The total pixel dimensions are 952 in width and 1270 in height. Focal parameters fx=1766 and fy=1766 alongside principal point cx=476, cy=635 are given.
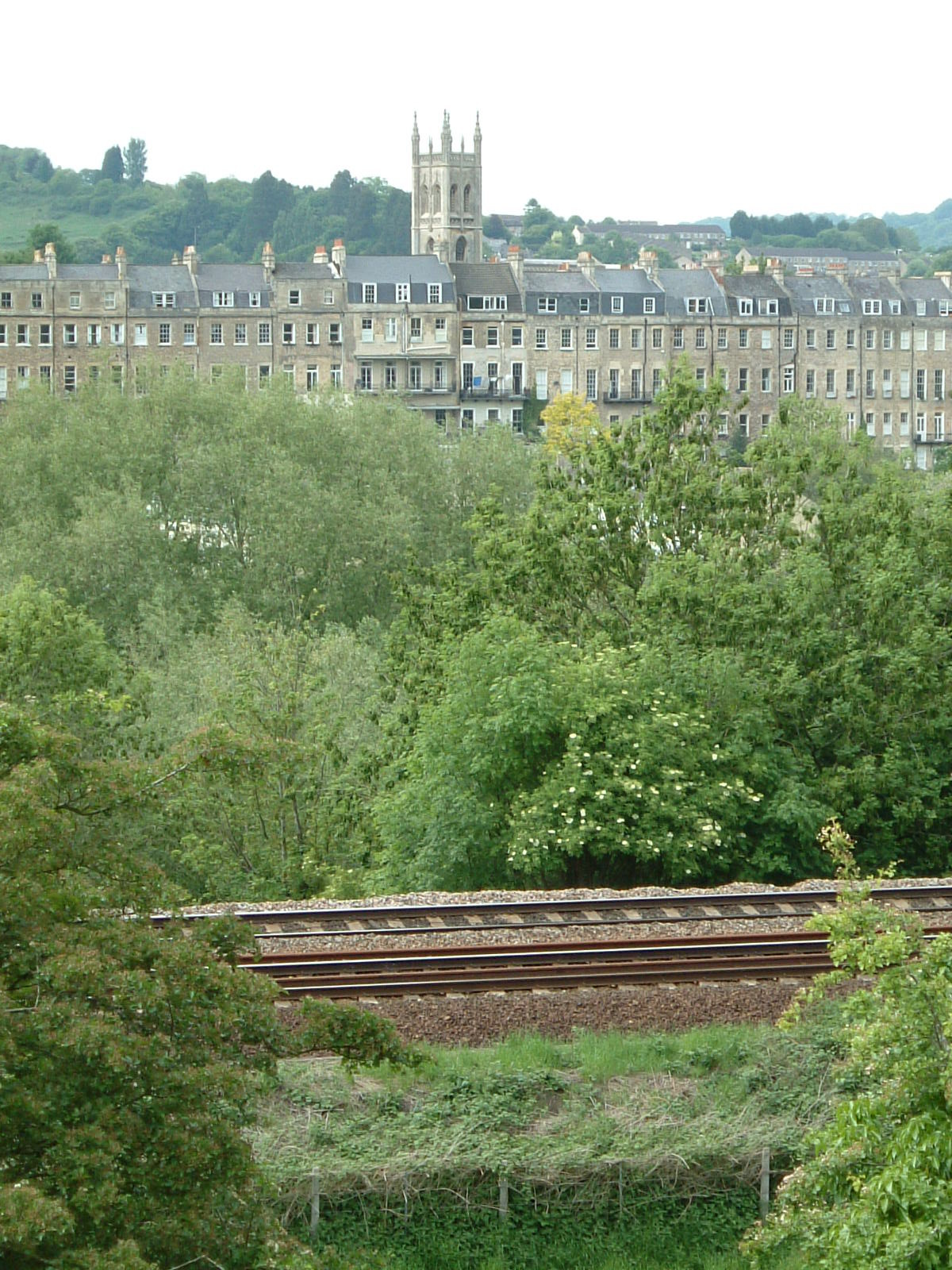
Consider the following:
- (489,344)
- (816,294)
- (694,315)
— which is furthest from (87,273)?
(816,294)

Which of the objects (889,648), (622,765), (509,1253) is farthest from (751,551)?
(509,1253)

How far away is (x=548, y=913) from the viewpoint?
65.0ft

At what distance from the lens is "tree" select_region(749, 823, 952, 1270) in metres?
10.7

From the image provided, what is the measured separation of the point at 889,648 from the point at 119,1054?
1931cm

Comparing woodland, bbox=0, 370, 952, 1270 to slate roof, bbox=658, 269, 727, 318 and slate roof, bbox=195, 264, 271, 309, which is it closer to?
slate roof, bbox=195, 264, 271, 309

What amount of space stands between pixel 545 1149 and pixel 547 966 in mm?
3690

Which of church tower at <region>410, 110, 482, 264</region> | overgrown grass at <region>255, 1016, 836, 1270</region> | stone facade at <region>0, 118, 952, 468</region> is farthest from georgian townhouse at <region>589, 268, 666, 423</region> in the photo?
overgrown grass at <region>255, 1016, 836, 1270</region>

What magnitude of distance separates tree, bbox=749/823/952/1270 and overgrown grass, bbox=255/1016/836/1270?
2.18 metres

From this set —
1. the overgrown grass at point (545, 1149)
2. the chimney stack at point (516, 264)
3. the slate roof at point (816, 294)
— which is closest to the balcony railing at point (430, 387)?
the chimney stack at point (516, 264)

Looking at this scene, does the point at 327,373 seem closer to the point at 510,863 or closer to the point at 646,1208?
the point at 510,863

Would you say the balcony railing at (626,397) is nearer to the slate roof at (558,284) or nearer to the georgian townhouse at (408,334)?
the slate roof at (558,284)

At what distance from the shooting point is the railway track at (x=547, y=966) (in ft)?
55.8

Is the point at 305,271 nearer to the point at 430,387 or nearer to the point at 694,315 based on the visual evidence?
the point at 430,387

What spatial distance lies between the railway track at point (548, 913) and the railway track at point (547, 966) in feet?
3.18
